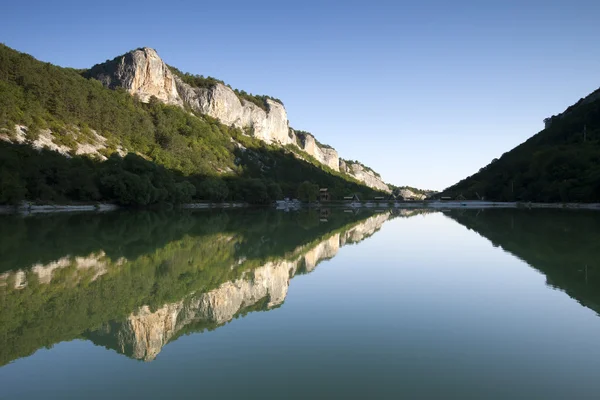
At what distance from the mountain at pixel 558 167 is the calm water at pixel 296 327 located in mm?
59811

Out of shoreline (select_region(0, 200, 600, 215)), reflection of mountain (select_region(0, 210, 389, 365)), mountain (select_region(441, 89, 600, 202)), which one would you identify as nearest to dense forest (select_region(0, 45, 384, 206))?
shoreline (select_region(0, 200, 600, 215))

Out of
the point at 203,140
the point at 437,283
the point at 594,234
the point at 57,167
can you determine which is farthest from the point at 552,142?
the point at 437,283

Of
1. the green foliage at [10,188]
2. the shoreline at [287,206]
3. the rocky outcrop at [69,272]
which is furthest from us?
the shoreline at [287,206]

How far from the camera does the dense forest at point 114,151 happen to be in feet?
156

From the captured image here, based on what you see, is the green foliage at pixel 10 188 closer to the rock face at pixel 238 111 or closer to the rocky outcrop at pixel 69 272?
the rocky outcrop at pixel 69 272

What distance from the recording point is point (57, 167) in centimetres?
4722

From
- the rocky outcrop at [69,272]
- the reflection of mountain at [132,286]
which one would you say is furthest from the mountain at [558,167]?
the rocky outcrop at [69,272]

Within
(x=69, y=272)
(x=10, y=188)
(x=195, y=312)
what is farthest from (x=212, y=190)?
(x=195, y=312)

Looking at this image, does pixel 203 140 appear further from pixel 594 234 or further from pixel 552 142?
pixel 594 234

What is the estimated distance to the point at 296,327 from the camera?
7020 mm

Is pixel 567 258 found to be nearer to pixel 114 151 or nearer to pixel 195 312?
pixel 195 312

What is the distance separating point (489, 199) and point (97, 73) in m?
101

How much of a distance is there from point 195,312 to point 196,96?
128m

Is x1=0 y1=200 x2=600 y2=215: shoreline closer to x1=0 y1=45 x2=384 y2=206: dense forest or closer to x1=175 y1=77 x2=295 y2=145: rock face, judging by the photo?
x1=0 y1=45 x2=384 y2=206: dense forest
